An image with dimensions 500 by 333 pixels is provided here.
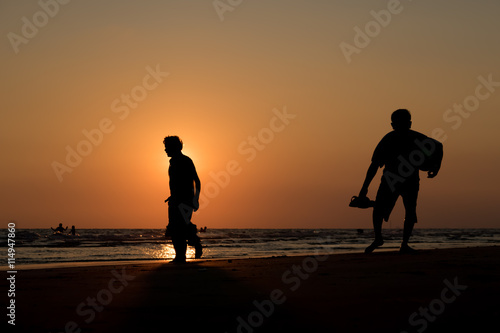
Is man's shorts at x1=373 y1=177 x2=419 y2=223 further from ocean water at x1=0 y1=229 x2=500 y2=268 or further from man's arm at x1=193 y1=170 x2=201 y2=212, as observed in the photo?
ocean water at x1=0 y1=229 x2=500 y2=268

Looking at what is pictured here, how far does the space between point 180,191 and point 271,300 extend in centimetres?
553

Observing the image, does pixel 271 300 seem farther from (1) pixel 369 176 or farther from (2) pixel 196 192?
A: (2) pixel 196 192

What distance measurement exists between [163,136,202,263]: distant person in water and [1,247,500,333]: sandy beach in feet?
8.87

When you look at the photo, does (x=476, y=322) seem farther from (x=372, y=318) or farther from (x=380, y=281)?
(x=380, y=281)

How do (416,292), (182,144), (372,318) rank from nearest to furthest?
(372,318) < (416,292) < (182,144)

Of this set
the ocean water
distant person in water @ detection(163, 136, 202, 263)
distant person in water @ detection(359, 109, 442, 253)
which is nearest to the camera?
distant person in water @ detection(359, 109, 442, 253)

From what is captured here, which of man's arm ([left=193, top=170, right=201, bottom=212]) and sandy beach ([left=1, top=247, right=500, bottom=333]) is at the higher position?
man's arm ([left=193, top=170, right=201, bottom=212])

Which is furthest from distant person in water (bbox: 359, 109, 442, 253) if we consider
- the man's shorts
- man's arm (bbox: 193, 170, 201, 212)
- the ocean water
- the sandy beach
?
the ocean water

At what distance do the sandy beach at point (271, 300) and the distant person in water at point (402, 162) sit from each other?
2.32 m

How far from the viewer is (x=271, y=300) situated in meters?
5.08

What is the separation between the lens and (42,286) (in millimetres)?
6469

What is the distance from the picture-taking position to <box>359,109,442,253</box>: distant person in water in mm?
9602

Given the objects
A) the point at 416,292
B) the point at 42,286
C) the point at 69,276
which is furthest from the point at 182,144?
the point at 416,292

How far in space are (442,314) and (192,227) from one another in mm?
6728
